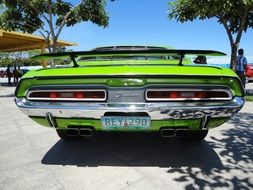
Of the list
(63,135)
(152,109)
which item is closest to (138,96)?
(152,109)

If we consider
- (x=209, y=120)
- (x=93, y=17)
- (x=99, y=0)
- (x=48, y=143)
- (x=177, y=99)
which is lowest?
(x=48, y=143)

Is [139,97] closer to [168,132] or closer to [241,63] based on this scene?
[168,132]

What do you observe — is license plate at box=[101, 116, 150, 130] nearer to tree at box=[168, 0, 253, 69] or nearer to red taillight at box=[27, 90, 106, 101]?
red taillight at box=[27, 90, 106, 101]

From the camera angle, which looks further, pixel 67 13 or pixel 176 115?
pixel 67 13

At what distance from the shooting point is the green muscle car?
2449mm

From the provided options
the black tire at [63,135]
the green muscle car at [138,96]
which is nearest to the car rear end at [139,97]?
the green muscle car at [138,96]

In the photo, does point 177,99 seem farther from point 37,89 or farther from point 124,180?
point 37,89

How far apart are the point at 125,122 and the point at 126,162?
742 mm

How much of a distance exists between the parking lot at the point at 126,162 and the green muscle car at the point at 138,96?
19.8 inches

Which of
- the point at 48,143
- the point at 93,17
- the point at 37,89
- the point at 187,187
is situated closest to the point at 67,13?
the point at 93,17

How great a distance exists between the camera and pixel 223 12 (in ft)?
30.1

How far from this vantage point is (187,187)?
2408 mm

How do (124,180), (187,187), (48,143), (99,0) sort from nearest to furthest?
1. (187,187)
2. (124,180)
3. (48,143)
4. (99,0)

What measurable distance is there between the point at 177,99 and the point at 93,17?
10894mm
